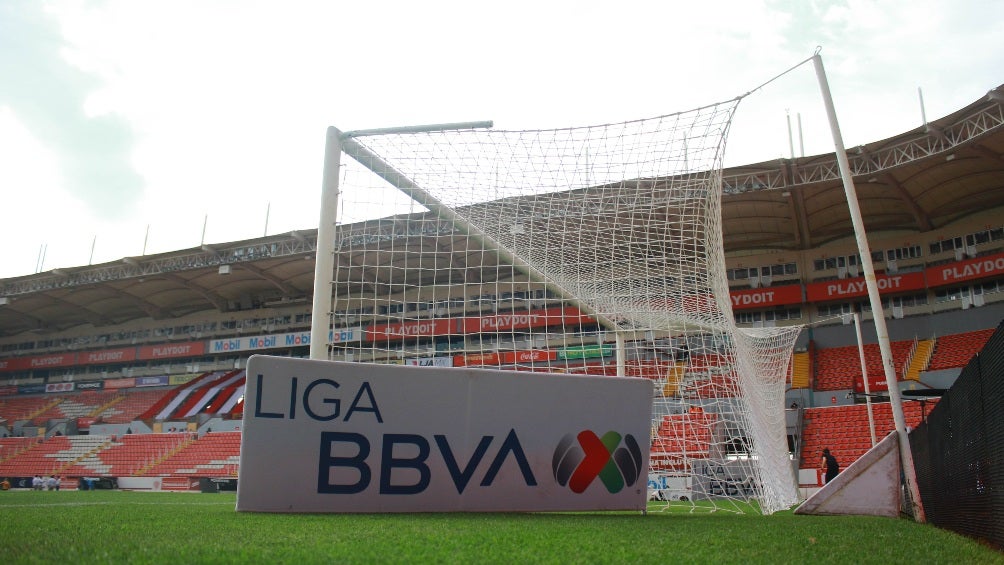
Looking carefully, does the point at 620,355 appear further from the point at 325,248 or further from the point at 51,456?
the point at 51,456

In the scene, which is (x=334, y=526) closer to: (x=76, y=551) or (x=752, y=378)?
(x=76, y=551)

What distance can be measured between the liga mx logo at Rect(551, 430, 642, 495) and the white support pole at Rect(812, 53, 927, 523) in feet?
8.11

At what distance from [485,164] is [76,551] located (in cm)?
500

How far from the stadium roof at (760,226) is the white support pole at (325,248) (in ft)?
11.3

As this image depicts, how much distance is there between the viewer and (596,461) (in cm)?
514

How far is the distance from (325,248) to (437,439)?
2067mm

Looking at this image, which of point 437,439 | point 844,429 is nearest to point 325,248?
point 437,439

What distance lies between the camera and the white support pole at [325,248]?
5.54 metres

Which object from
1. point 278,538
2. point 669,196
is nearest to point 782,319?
point 669,196

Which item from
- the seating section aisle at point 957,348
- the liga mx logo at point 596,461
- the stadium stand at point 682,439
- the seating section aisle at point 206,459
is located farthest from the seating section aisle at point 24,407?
the seating section aisle at point 957,348

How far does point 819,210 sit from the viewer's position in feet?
91.9

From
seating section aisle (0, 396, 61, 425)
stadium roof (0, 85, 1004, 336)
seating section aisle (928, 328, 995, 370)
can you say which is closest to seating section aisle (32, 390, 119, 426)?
seating section aisle (0, 396, 61, 425)

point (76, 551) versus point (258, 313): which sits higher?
point (258, 313)

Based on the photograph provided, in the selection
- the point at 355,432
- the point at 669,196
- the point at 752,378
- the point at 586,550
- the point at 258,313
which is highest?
the point at 258,313
